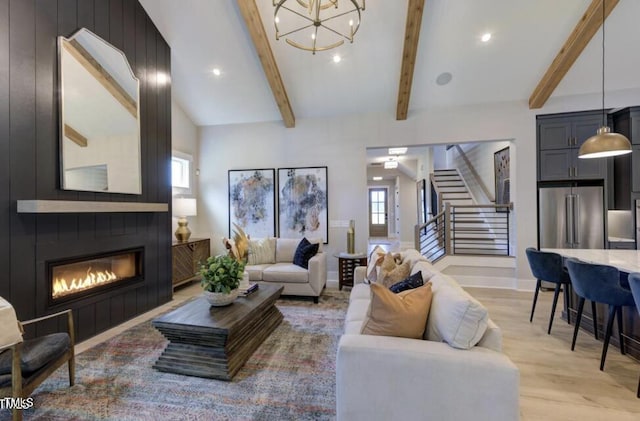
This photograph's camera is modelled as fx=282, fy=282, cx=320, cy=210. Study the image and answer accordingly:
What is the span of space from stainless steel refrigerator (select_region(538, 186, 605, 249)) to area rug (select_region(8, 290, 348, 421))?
4065mm

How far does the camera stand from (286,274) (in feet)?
13.3

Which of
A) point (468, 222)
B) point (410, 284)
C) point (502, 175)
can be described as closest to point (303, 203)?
point (468, 222)

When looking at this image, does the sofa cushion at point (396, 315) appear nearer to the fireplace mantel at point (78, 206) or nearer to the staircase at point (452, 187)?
the fireplace mantel at point (78, 206)

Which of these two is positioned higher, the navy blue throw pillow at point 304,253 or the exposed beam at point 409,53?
the exposed beam at point 409,53

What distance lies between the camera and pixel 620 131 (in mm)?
4422

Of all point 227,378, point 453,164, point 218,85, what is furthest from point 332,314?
point 453,164

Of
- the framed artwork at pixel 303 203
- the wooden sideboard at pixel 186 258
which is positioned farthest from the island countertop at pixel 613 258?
the wooden sideboard at pixel 186 258

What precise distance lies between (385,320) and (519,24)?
4235 mm

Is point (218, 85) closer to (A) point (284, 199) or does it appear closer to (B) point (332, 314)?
(A) point (284, 199)

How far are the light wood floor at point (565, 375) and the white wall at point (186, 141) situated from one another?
17.4ft

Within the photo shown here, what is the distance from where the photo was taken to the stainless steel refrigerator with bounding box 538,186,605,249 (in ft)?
14.3

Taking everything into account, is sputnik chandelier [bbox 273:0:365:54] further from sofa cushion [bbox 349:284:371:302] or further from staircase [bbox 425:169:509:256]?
staircase [bbox 425:169:509:256]

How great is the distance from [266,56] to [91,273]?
351cm

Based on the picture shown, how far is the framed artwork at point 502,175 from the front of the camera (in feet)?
18.2
